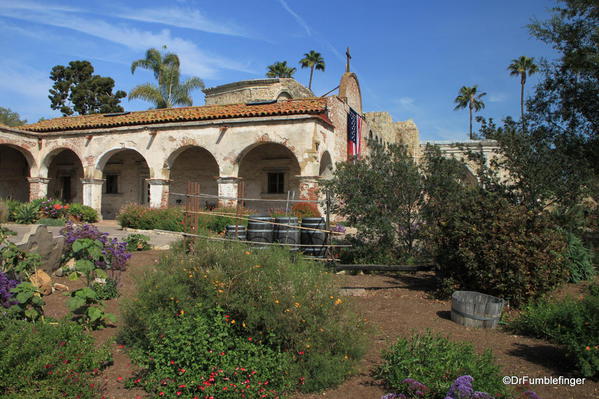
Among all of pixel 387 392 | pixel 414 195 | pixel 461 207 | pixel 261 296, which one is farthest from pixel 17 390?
pixel 414 195

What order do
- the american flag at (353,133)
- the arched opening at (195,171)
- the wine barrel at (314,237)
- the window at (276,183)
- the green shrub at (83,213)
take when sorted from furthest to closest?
1. the arched opening at (195,171)
2. the american flag at (353,133)
3. the window at (276,183)
4. the green shrub at (83,213)
5. the wine barrel at (314,237)

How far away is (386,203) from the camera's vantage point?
27.8 ft

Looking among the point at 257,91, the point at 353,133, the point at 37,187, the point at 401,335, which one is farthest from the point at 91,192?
the point at 401,335

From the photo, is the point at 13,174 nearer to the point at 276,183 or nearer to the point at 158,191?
the point at 158,191

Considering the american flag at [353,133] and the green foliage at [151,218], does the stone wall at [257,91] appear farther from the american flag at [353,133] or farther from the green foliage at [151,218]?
the green foliage at [151,218]

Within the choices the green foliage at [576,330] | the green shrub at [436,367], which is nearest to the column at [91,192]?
the green shrub at [436,367]

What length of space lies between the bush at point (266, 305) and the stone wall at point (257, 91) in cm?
2062

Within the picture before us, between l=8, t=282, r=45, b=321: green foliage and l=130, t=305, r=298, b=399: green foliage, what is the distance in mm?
1675

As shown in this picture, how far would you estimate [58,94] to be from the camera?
36.9 meters

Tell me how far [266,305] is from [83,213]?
51.5 feet

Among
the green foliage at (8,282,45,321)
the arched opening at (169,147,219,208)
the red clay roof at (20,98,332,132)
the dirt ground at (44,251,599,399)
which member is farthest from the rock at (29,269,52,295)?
the arched opening at (169,147,219,208)

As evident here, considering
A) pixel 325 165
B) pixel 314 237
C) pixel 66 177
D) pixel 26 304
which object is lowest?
pixel 26 304

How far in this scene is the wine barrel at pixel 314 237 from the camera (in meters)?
8.63

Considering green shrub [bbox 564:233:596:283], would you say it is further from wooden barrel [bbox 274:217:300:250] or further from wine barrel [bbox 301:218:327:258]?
wooden barrel [bbox 274:217:300:250]
